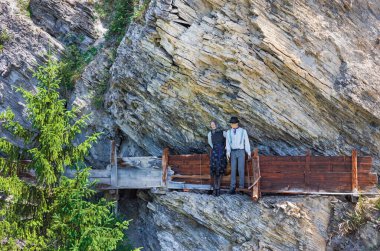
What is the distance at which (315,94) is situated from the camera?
14.4 metres

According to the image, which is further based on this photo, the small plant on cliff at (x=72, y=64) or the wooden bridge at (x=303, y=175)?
the small plant on cliff at (x=72, y=64)

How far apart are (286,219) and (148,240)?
3642 mm

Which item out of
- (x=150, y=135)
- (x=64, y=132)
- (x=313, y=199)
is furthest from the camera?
(x=150, y=135)

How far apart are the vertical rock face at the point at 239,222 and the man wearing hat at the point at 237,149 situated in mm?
453

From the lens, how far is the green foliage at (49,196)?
12.4 m

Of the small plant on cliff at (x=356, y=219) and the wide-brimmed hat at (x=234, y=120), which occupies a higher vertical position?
the wide-brimmed hat at (x=234, y=120)

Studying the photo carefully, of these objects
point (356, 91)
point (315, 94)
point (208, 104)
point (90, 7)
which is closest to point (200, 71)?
point (208, 104)

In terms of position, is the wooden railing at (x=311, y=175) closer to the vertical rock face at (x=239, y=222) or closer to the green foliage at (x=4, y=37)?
the vertical rock face at (x=239, y=222)

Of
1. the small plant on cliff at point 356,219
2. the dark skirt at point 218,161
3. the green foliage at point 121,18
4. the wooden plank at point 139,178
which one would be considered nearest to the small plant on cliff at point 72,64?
the green foliage at point 121,18

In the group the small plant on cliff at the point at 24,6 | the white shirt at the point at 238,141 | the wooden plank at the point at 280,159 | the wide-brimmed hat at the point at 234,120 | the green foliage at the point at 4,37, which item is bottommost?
the wooden plank at the point at 280,159

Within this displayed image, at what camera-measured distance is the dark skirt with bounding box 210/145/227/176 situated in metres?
14.2

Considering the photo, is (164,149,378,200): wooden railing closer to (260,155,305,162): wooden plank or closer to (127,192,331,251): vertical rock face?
(260,155,305,162): wooden plank

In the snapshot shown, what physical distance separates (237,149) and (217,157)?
1.62 feet

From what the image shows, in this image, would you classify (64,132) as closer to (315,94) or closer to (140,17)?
(140,17)
